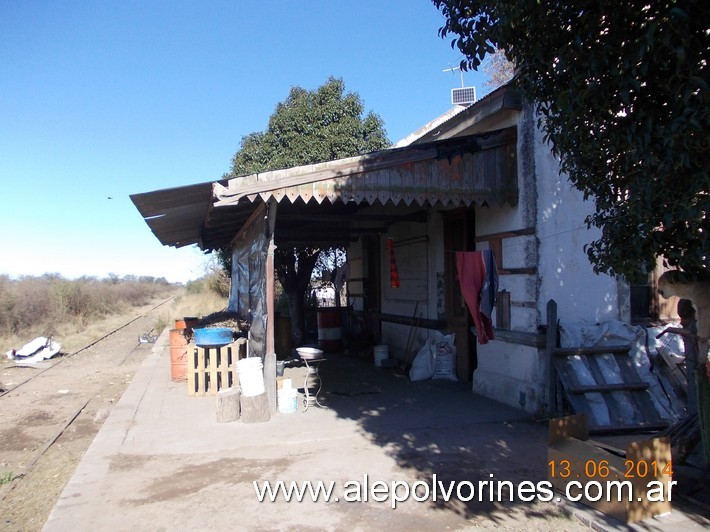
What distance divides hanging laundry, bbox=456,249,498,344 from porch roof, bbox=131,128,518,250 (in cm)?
80

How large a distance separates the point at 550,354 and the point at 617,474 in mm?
2694

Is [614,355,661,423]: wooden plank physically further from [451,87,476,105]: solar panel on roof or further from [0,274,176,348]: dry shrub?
[0,274,176,348]: dry shrub

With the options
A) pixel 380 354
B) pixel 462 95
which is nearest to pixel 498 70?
pixel 462 95

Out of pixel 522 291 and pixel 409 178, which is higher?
pixel 409 178

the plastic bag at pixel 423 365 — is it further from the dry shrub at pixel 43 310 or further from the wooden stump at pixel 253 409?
the dry shrub at pixel 43 310

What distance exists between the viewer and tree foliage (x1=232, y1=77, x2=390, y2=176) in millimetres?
16266

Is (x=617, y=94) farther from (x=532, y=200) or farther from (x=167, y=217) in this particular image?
(x=167, y=217)

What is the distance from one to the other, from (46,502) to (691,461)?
19.0ft

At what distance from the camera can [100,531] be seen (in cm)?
410

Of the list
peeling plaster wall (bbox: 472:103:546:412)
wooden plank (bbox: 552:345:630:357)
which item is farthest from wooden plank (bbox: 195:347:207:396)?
wooden plank (bbox: 552:345:630:357)

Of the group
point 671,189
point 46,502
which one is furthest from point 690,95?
point 46,502

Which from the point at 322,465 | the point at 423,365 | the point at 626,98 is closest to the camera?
the point at 626,98

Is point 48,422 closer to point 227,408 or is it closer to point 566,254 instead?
point 227,408

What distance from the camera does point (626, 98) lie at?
2.90 meters
